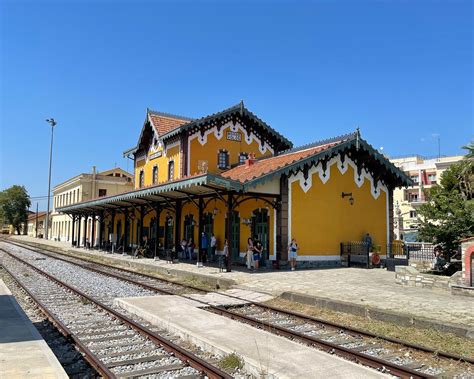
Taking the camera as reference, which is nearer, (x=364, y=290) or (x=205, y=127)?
(x=364, y=290)

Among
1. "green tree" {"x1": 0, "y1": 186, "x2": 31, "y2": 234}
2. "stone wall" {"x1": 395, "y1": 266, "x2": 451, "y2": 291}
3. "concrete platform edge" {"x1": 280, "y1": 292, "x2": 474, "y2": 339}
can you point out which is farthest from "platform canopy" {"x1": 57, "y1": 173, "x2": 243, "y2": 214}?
"green tree" {"x1": 0, "y1": 186, "x2": 31, "y2": 234}

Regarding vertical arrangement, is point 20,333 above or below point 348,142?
below

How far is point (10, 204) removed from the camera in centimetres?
7788

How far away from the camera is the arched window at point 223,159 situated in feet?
86.8

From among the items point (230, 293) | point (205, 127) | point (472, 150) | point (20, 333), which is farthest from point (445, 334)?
point (205, 127)

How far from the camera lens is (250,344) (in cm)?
649

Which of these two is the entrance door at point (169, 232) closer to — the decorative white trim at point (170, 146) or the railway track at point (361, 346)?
the decorative white trim at point (170, 146)

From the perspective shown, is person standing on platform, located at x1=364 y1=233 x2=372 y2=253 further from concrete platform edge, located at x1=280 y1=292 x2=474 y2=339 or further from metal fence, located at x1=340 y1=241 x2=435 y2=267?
concrete platform edge, located at x1=280 y1=292 x2=474 y2=339

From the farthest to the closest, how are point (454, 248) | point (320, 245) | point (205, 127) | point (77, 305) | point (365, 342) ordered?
point (205, 127), point (320, 245), point (454, 248), point (77, 305), point (365, 342)

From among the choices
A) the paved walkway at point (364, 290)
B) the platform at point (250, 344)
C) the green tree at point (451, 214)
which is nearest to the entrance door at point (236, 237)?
the paved walkway at point (364, 290)

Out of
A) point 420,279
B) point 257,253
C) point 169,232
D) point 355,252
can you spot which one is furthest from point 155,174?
point 420,279

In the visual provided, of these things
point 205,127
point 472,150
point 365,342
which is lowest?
point 365,342

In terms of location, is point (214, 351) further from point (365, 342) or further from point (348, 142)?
point (348, 142)

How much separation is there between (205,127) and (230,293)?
1504 cm
